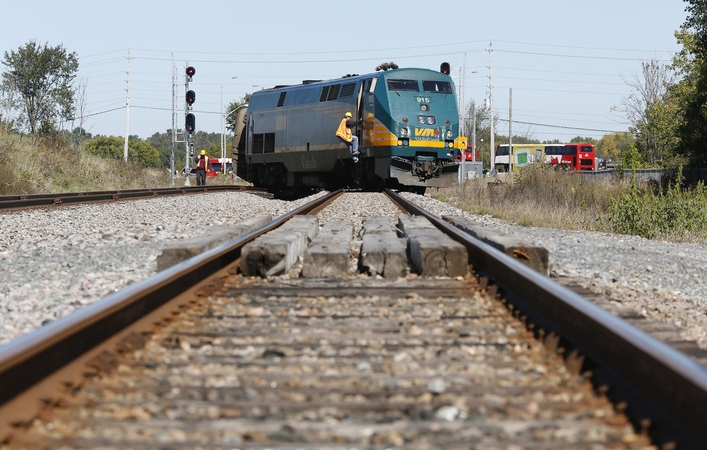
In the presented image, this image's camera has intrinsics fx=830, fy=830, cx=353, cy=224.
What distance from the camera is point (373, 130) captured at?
68.8 feet

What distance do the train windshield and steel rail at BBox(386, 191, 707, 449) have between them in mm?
17932

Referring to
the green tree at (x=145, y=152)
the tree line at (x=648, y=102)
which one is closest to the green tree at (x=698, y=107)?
the tree line at (x=648, y=102)

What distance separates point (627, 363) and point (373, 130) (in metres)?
18.5

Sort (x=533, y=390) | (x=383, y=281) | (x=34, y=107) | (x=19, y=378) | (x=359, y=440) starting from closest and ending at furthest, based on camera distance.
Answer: (x=359, y=440) < (x=19, y=378) < (x=533, y=390) < (x=383, y=281) < (x=34, y=107)

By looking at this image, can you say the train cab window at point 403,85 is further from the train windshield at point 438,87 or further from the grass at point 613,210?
the grass at point 613,210

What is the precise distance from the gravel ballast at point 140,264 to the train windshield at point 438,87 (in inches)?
363

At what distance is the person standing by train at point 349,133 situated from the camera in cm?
2036

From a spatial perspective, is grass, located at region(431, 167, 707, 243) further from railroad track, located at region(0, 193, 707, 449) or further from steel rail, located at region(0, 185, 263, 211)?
railroad track, located at region(0, 193, 707, 449)

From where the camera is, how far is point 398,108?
68.0ft

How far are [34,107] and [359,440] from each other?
58.1 m

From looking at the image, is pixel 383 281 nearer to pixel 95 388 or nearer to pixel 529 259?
pixel 529 259

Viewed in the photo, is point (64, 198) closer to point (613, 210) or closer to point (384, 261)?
point (613, 210)

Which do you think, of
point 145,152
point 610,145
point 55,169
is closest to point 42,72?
point 55,169

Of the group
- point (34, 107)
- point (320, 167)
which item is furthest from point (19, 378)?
point (34, 107)
